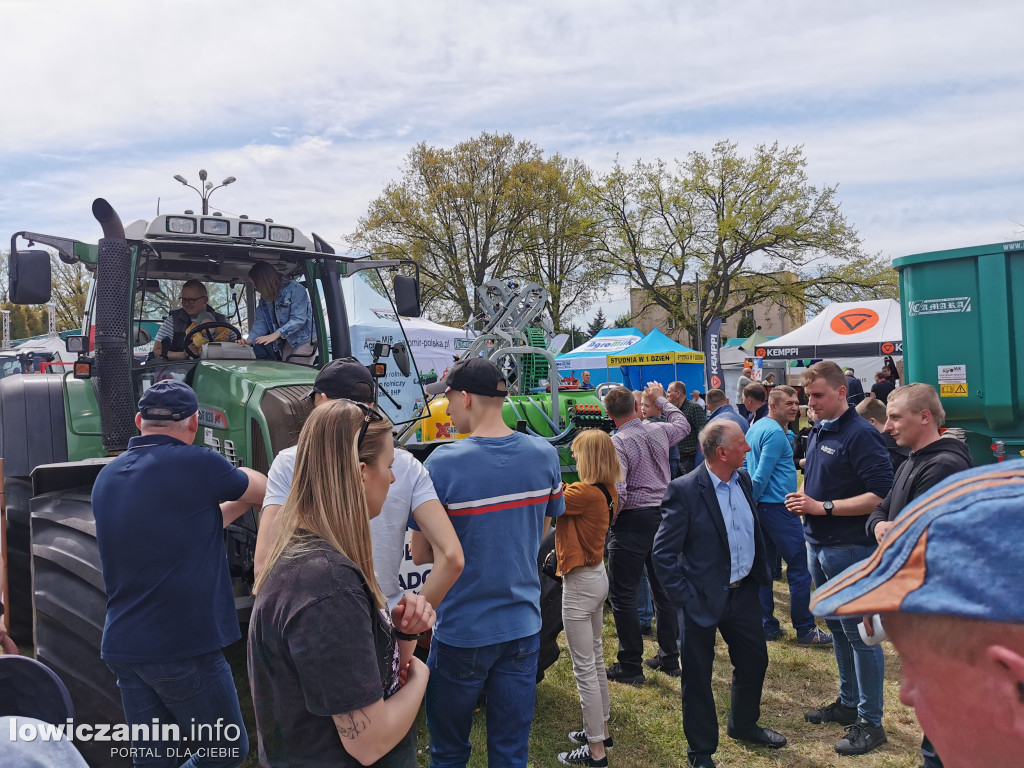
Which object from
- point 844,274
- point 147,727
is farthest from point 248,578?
point 844,274

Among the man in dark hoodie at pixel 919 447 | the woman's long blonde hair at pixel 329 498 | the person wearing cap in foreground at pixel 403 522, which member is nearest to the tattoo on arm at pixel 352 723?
the woman's long blonde hair at pixel 329 498

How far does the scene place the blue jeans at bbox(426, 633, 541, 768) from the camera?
113 inches

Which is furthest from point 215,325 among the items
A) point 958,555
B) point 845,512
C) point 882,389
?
point 882,389

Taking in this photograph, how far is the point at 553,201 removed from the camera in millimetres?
30125

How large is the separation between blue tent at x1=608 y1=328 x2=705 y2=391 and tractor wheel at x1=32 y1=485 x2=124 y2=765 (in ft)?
55.4

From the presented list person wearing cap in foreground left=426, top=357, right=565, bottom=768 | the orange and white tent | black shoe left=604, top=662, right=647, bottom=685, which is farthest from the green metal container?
the orange and white tent

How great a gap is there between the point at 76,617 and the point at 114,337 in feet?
5.47

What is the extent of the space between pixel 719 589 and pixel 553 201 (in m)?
27.6

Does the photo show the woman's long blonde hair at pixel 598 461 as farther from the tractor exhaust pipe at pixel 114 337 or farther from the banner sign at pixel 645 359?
the banner sign at pixel 645 359

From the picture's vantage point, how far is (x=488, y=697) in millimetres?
3025

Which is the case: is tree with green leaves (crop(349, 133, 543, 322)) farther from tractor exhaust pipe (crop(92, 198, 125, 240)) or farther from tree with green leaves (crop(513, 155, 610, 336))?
tractor exhaust pipe (crop(92, 198, 125, 240))

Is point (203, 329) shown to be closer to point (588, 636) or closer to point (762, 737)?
point (588, 636)

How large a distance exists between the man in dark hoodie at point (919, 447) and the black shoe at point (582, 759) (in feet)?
5.11

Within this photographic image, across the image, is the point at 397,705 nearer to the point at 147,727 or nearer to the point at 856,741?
the point at 147,727
